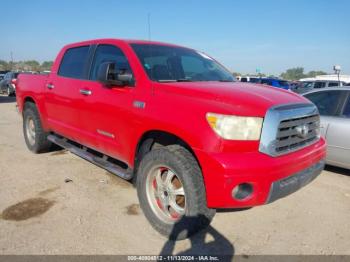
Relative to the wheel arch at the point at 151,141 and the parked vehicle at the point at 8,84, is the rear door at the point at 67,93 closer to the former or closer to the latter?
the wheel arch at the point at 151,141

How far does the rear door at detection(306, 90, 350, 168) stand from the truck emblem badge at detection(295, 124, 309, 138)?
82.0 inches

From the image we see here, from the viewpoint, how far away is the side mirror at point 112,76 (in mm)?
3479

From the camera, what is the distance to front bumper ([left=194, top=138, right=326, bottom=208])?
2611 mm

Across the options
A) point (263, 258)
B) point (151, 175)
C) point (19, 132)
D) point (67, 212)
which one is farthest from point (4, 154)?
point (263, 258)

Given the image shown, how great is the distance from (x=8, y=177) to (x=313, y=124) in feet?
14.1

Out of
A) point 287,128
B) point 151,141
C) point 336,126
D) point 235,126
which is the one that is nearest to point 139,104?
point 151,141

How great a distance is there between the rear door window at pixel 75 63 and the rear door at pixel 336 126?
3831 mm

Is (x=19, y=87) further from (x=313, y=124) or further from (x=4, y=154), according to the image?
(x=313, y=124)

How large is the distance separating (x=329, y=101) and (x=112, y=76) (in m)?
3.76

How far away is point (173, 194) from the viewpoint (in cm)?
320

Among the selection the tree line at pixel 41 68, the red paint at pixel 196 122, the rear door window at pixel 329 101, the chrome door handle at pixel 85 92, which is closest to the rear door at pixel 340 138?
the rear door window at pixel 329 101

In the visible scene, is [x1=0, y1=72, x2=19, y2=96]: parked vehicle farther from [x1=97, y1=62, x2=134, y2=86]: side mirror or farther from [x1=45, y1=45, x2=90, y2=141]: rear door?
[x1=97, y1=62, x2=134, y2=86]: side mirror

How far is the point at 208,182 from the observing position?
2717 millimetres

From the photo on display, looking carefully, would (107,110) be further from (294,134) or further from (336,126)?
(336,126)
